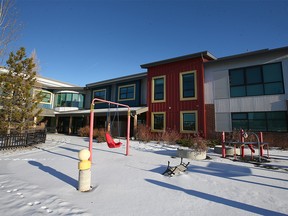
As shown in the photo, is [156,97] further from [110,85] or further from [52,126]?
[52,126]

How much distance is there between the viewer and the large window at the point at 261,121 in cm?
1289

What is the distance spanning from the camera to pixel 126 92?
73.0ft

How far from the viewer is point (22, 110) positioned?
1294 centimetres

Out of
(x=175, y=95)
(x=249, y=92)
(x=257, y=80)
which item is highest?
(x=257, y=80)

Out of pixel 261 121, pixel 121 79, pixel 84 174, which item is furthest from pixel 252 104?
pixel 121 79

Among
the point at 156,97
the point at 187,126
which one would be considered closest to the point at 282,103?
the point at 187,126

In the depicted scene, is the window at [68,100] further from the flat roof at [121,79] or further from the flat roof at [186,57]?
the flat roof at [186,57]

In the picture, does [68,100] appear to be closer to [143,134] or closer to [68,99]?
[68,99]

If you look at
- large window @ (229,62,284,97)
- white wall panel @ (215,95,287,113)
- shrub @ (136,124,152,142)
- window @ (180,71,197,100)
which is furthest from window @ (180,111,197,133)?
large window @ (229,62,284,97)

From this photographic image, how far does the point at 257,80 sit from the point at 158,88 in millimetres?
8804

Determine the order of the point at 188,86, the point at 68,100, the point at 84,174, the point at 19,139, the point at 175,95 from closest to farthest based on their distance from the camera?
the point at 84,174
the point at 19,139
the point at 188,86
the point at 175,95
the point at 68,100

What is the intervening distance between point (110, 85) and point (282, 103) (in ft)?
61.3

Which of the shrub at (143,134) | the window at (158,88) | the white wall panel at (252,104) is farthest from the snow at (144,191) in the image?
the window at (158,88)

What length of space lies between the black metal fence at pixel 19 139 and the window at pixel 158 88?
436 inches
